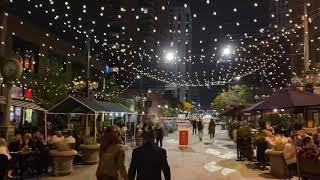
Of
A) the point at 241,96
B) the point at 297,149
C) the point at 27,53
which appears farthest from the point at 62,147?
the point at 241,96

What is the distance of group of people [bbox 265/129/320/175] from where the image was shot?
9633 millimetres

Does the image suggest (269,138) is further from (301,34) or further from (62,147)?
(301,34)

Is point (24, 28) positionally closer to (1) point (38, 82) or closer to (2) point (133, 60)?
(1) point (38, 82)

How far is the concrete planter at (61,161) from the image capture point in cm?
1359

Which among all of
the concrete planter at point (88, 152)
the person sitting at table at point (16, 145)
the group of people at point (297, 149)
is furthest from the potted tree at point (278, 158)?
the person sitting at table at point (16, 145)

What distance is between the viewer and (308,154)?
961 cm

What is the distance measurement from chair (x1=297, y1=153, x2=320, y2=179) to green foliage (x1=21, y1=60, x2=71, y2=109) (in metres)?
21.8

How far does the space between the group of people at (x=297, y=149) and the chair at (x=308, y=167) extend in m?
0.09

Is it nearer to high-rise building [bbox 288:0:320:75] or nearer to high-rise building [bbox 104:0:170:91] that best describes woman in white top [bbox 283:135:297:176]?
high-rise building [bbox 288:0:320:75]

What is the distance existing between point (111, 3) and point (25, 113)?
70361 mm

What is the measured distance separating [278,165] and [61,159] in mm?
6660

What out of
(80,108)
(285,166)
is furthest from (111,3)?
(285,166)

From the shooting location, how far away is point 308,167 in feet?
31.8

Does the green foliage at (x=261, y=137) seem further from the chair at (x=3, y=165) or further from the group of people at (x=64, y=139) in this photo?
the chair at (x=3, y=165)
